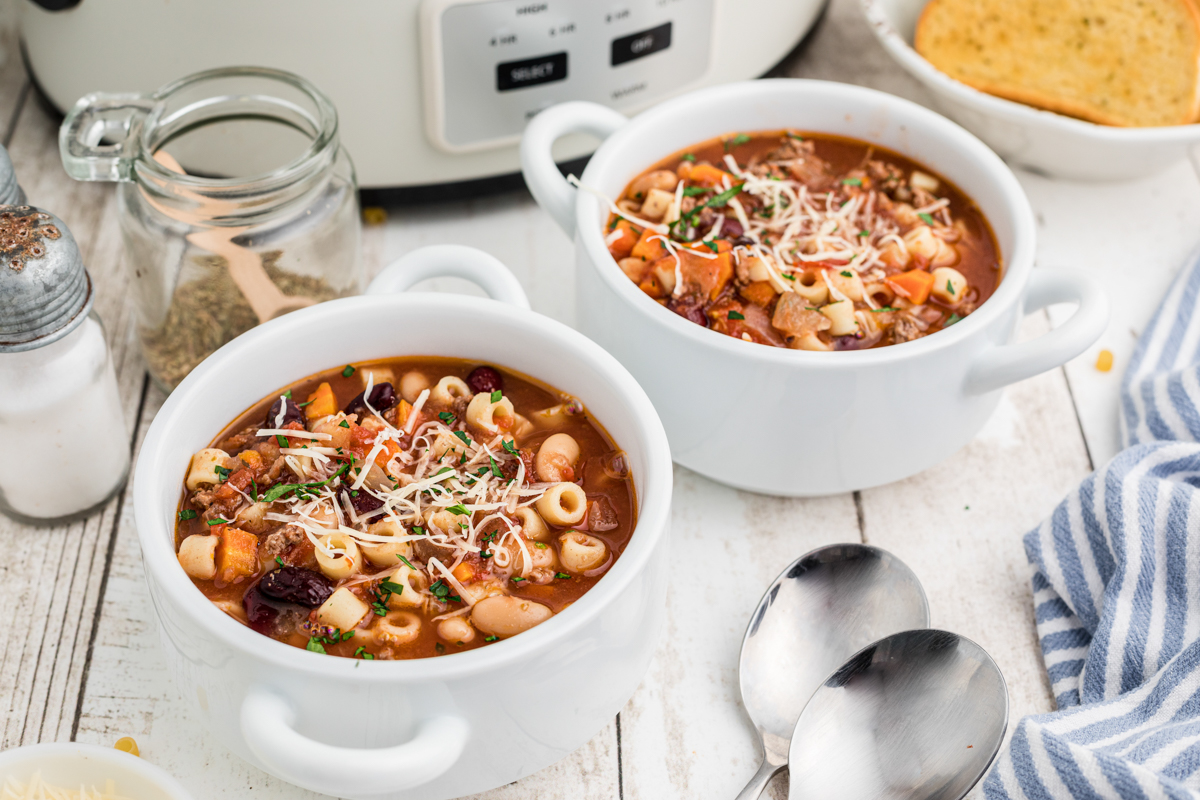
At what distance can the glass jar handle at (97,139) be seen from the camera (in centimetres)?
151

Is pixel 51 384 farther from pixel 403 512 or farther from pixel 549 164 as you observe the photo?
pixel 549 164

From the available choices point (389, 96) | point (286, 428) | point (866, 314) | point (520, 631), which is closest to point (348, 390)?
point (286, 428)

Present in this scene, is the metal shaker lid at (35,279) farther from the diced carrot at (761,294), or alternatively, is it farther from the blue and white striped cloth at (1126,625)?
the blue and white striped cloth at (1126,625)

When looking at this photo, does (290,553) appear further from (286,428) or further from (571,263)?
(571,263)

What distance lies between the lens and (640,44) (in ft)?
5.88

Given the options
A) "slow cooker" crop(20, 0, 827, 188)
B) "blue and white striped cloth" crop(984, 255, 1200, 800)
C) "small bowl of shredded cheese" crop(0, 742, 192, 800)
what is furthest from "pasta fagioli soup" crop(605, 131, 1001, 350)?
"small bowl of shredded cheese" crop(0, 742, 192, 800)

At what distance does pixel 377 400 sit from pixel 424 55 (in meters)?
0.62

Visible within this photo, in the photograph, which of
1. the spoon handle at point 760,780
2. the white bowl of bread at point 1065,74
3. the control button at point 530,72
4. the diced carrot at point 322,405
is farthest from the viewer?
the white bowl of bread at point 1065,74

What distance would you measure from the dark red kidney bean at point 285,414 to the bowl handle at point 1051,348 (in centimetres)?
83

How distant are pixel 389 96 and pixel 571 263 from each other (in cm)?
42

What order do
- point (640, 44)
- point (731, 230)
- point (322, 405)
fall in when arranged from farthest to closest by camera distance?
1. point (640, 44)
2. point (731, 230)
3. point (322, 405)

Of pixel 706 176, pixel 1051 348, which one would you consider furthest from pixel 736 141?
pixel 1051 348

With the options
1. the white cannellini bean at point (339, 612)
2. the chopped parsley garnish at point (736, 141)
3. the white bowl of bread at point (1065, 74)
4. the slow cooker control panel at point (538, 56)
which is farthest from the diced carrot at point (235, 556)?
the white bowl of bread at point (1065, 74)

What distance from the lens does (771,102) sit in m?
1.73
